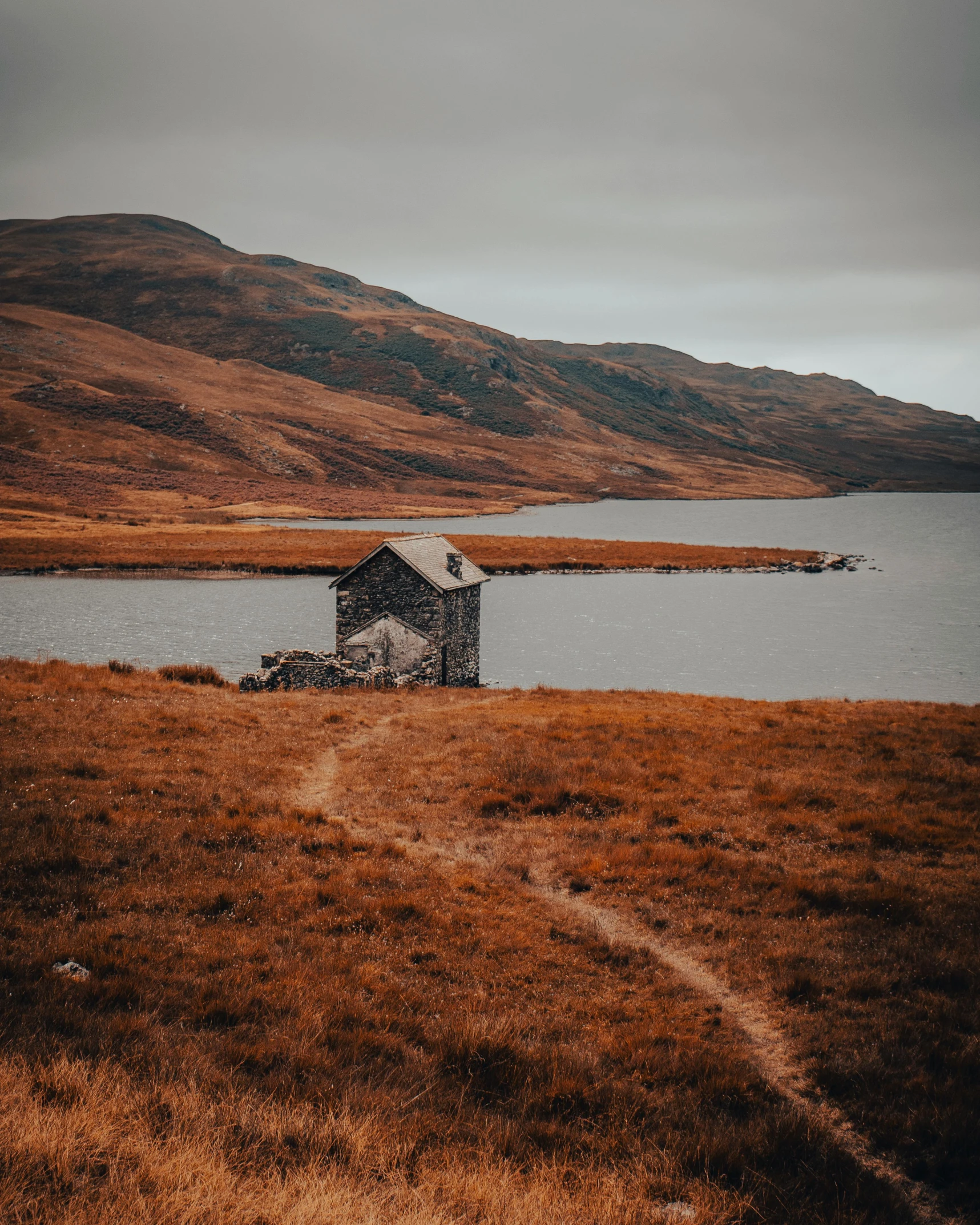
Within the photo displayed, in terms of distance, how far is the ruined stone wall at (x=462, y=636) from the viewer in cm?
3759

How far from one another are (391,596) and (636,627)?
33745 mm

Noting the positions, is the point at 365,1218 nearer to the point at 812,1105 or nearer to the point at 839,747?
the point at 812,1105

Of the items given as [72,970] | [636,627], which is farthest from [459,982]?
[636,627]

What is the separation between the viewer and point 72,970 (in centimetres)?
821

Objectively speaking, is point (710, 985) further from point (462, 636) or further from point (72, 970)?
point (462, 636)

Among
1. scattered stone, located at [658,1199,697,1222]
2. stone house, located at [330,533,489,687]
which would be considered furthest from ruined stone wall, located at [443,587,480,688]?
scattered stone, located at [658,1199,697,1222]

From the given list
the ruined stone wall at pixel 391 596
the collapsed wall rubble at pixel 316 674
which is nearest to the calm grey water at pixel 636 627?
the ruined stone wall at pixel 391 596

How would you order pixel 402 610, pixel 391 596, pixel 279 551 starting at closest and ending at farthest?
pixel 391 596 → pixel 402 610 → pixel 279 551

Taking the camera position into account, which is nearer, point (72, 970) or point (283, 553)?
point (72, 970)

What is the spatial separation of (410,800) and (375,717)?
967 centimetres

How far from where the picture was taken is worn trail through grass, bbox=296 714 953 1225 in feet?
22.3

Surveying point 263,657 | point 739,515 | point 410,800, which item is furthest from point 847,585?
point 739,515

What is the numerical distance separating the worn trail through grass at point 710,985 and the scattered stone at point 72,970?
600 centimetres

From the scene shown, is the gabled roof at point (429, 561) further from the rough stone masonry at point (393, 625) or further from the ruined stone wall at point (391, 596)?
the ruined stone wall at point (391, 596)
